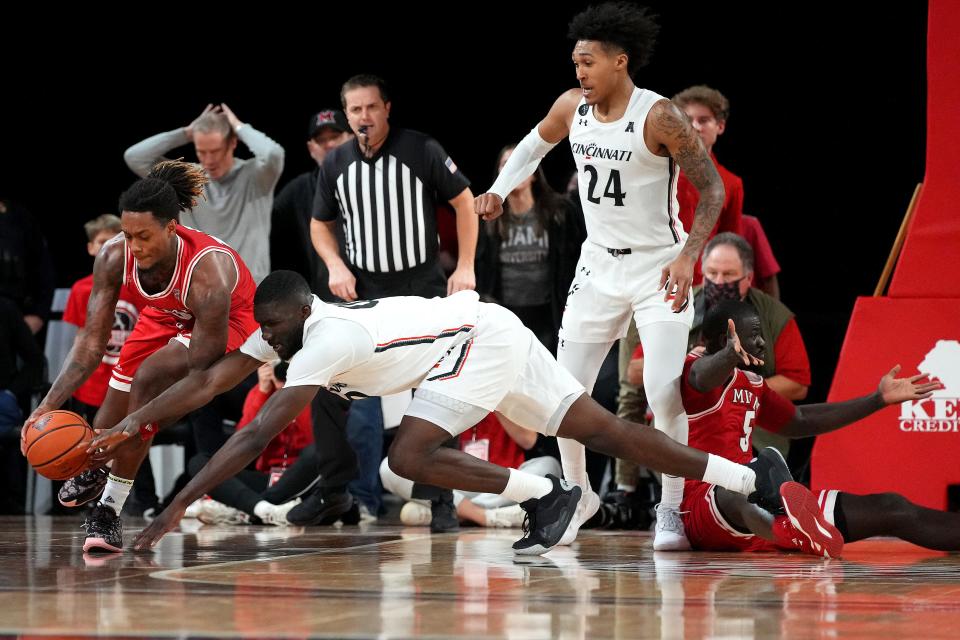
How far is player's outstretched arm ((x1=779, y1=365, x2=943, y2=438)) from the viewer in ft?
15.4

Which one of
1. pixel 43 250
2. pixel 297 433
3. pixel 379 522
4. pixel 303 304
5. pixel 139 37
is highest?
pixel 139 37

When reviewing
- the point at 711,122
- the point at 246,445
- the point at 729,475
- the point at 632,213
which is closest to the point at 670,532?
the point at 729,475

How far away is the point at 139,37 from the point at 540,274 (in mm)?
3568

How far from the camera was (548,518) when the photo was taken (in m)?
4.31

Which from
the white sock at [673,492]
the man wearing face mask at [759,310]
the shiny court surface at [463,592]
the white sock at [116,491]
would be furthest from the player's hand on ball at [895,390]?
the white sock at [116,491]

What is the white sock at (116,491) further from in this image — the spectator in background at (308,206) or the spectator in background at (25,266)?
the spectator in background at (25,266)

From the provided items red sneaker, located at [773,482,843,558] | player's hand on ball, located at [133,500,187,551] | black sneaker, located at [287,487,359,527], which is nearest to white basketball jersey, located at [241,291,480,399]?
player's hand on ball, located at [133,500,187,551]

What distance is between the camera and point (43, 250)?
301 inches

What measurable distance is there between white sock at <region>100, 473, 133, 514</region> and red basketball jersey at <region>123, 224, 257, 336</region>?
0.58 metres

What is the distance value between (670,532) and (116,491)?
1924mm

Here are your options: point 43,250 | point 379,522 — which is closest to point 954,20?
point 379,522

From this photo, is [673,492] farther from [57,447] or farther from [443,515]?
[57,447]

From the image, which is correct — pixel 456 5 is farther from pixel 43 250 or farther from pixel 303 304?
pixel 303 304

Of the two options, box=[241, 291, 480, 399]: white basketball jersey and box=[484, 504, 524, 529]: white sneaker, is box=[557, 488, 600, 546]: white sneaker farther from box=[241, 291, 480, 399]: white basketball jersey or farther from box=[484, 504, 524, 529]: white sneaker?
box=[484, 504, 524, 529]: white sneaker
